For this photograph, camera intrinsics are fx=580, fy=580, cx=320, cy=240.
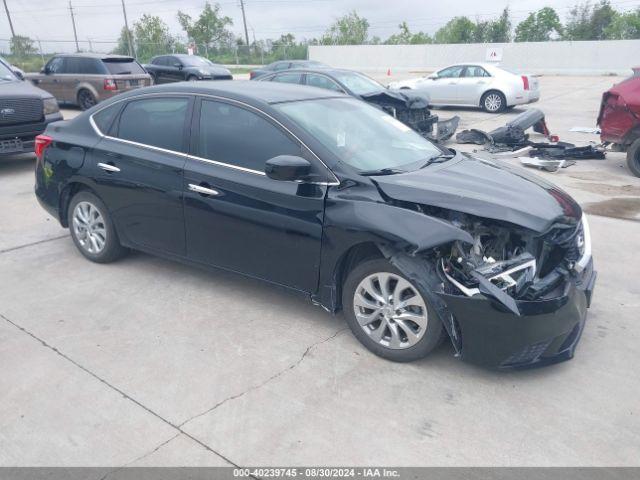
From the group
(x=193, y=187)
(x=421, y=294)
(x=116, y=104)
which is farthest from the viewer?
(x=116, y=104)

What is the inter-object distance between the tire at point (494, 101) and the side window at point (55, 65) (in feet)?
39.3

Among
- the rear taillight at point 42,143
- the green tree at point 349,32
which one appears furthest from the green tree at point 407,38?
the rear taillight at point 42,143

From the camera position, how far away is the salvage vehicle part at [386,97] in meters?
11.2

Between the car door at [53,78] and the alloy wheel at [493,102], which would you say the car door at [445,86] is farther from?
the car door at [53,78]

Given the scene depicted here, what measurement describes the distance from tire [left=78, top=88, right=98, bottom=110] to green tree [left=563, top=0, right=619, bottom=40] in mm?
52296

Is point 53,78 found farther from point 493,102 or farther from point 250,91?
point 250,91

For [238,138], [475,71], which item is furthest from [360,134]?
[475,71]

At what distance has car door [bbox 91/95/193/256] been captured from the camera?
14.9 feet

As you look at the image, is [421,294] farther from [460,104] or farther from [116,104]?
[460,104]

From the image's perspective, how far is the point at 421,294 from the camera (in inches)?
136

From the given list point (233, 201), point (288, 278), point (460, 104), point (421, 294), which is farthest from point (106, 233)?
point (460, 104)

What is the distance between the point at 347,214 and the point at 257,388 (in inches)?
47.6

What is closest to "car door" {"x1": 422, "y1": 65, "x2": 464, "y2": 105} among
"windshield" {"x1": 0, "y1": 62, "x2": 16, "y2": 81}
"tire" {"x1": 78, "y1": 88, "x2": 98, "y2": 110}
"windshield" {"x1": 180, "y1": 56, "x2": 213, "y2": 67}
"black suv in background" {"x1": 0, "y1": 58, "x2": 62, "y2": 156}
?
"windshield" {"x1": 180, "y1": 56, "x2": 213, "y2": 67}

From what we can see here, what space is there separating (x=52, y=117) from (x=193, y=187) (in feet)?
21.6
